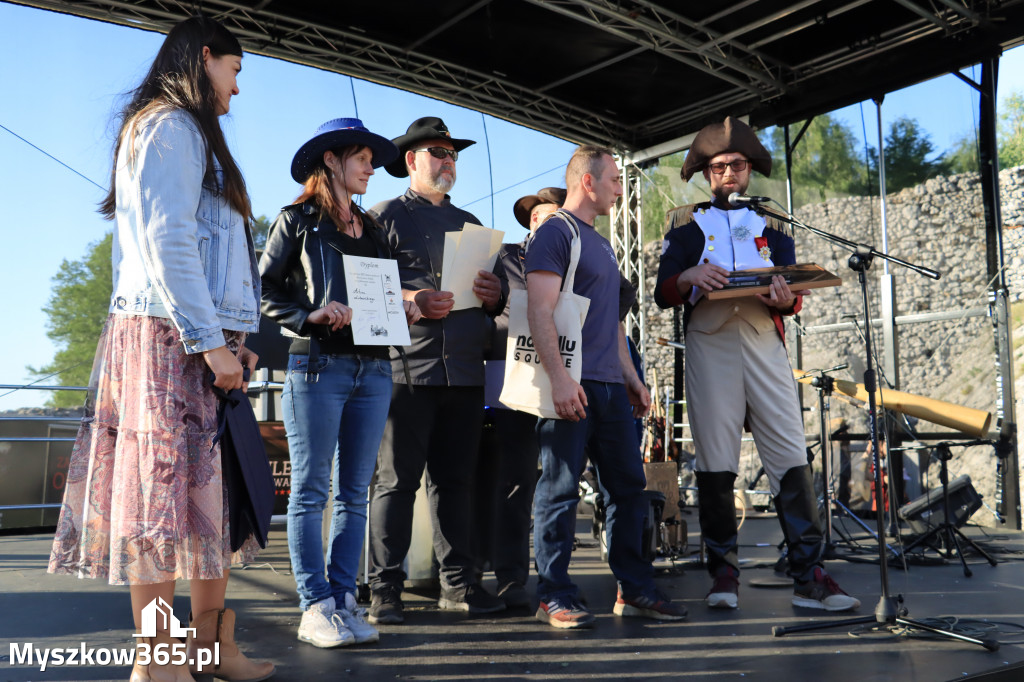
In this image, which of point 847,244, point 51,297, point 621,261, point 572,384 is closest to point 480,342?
point 572,384

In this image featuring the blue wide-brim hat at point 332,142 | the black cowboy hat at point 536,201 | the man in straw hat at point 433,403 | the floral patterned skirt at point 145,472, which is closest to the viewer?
the floral patterned skirt at point 145,472

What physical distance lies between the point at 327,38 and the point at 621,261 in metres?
4.42

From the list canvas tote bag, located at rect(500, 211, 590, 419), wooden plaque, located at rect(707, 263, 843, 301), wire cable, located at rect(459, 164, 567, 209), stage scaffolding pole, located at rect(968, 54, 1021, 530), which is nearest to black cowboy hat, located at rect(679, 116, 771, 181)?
wooden plaque, located at rect(707, 263, 843, 301)

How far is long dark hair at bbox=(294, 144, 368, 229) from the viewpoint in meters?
2.88

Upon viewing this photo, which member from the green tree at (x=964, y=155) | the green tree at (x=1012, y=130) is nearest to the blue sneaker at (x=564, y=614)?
the green tree at (x=964, y=155)

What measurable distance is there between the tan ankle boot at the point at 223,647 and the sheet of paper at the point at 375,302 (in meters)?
0.96

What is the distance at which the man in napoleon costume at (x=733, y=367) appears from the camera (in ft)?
11.0

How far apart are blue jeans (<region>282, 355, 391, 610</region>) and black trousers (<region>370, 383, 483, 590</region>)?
30 cm

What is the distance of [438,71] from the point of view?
26.9ft

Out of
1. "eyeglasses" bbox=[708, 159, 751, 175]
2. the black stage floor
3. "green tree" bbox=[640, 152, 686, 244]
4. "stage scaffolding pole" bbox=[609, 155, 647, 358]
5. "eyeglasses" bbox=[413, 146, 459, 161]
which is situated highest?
"green tree" bbox=[640, 152, 686, 244]

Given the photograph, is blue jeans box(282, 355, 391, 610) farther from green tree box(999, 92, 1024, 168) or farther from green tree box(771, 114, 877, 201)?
green tree box(999, 92, 1024, 168)

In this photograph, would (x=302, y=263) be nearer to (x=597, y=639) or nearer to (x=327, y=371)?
(x=327, y=371)

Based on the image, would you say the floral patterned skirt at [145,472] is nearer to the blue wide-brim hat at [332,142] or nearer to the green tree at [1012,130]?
the blue wide-brim hat at [332,142]

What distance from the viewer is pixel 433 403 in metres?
3.23
